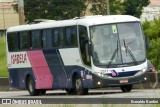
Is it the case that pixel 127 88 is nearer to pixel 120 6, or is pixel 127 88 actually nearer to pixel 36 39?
pixel 36 39

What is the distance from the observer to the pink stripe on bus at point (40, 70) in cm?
3112

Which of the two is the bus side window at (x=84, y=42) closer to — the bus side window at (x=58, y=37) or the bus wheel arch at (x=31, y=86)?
the bus side window at (x=58, y=37)

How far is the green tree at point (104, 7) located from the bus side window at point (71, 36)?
68790 mm

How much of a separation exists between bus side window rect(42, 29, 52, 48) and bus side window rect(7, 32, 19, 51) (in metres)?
2.81

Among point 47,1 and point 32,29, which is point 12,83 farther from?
point 47,1

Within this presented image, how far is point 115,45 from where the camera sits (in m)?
27.3

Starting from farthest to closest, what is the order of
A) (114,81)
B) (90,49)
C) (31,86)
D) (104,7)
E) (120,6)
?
(104,7), (120,6), (31,86), (90,49), (114,81)

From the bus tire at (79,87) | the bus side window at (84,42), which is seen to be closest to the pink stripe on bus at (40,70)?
the bus tire at (79,87)

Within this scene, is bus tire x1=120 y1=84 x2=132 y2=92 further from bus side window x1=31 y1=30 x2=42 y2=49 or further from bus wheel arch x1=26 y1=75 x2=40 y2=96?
bus wheel arch x1=26 y1=75 x2=40 y2=96

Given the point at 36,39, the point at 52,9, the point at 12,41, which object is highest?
the point at 36,39

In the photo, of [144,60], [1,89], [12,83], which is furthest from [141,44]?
[1,89]

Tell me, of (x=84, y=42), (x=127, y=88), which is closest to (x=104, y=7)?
(x=127, y=88)

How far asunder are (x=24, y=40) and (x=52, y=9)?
2610 inches

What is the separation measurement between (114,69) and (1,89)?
47.9ft
